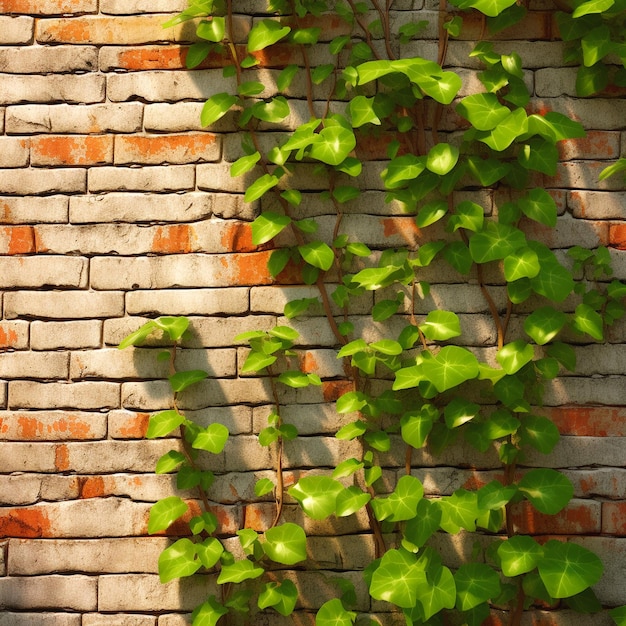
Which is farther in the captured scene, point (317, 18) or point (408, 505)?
point (317, 18)

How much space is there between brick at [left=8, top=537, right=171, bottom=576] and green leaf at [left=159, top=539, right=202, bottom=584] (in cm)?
5

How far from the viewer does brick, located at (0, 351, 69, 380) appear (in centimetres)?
152

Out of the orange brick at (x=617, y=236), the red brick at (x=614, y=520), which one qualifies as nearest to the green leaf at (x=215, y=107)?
the orange brick at (x=617, y=236)

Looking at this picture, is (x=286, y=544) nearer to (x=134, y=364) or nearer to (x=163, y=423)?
(x=163, y=423)

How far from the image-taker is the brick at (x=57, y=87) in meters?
1.53

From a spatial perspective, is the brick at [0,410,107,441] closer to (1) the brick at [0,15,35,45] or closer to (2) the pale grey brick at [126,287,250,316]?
(2) the pale grey brick at [126,287,250,316]

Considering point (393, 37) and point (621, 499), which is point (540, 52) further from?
→ point (621, 499)

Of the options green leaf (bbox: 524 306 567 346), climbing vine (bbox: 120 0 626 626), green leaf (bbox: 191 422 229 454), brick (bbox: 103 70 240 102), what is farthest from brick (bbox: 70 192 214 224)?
green leaf (bbox: 524 306 567 346)

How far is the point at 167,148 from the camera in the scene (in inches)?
60.2

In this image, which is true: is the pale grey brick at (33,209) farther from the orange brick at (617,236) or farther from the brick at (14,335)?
the orange brick at (617,236)

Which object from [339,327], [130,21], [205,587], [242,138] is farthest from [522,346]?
[130,21]

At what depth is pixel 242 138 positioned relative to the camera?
5.00 feet

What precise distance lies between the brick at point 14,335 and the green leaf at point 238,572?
26.0 inches

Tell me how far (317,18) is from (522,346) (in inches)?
33.5
